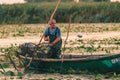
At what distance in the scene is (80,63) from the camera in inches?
453

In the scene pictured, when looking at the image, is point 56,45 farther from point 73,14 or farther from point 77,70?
point 73,14

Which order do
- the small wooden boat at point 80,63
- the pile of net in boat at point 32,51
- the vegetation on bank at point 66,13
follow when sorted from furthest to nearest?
the vegetation on bank at point 66,13 < the pile of net in boat at point 32,51 < the small wooden boat at point 80,63

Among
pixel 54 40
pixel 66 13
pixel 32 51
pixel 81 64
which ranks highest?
pixel 54 40

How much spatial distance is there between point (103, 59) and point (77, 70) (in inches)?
32.1

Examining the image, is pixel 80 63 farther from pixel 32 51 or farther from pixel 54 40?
pixel 32 51

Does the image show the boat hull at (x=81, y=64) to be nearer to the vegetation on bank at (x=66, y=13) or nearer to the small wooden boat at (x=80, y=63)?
the small wooden boat at (x=80, y=63)

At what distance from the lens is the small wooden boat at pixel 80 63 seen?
1123 centimetres

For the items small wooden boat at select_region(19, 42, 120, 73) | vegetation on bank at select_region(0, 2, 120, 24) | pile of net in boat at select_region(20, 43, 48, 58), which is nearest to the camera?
small wooden boat at select_region(19, 42, 120, 73)

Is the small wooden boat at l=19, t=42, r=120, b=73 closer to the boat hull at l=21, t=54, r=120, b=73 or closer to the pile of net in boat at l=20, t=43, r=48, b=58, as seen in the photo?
the boat hull at l=21, t=54, r=120, b=73

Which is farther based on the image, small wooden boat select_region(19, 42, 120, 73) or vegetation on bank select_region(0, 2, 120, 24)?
vegetation on bank select_region(0, 2, 120, 24)

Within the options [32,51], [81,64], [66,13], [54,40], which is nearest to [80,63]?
[81,64]

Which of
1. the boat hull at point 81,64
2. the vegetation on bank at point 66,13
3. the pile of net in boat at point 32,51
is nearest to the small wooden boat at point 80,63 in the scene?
the boat hull at point 81,64

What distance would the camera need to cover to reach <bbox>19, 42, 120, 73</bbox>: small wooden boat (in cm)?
1123

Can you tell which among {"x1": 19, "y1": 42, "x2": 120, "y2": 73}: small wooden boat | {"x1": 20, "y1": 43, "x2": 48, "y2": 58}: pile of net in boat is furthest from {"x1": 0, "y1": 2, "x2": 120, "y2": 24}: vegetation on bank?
{"x1": 19, "y1": 42, "x2": 120, "y2": 73}: small wooden boat
